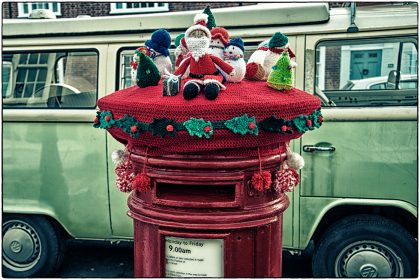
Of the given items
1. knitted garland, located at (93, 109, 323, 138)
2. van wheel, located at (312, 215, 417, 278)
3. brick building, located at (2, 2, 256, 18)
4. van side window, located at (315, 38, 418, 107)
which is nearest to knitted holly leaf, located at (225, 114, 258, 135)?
knitted garland, located at (93, 109, 323, 138)

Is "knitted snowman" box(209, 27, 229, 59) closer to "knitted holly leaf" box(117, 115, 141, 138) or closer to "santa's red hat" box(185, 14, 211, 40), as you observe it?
"santa's red hat" box(185, 14, 211, 40)

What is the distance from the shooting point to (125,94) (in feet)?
7.40

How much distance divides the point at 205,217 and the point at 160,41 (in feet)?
3.23

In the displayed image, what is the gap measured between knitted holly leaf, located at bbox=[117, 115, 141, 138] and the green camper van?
206 centimetres

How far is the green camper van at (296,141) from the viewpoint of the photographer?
3650mm

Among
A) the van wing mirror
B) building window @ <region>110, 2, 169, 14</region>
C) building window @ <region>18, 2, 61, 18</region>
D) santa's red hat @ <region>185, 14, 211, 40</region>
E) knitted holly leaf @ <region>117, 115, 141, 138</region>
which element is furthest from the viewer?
building window @ <region>18, 2, 61, 18</region>

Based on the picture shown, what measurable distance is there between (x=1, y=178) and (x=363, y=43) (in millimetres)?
3388

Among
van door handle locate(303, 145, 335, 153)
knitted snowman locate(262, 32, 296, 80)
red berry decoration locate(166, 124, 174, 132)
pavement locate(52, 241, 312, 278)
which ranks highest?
knitted snowman locate(262, 32, 296, 80)

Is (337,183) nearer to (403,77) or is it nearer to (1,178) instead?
(403,77)

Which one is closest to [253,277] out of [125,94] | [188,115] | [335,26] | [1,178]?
[188,115]

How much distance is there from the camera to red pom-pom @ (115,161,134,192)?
2.31 metres

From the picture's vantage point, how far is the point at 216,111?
1.93 meters

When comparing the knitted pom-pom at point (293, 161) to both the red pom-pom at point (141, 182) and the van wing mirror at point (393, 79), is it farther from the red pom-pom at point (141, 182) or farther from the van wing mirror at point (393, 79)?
the van wing mirror at point (393, 79)

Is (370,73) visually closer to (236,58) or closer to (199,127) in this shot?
(236,58)
